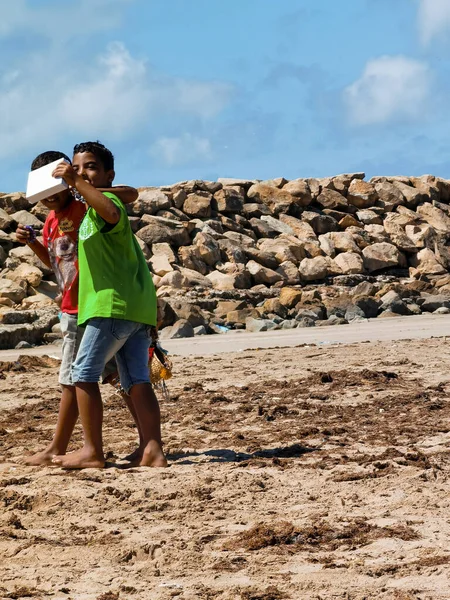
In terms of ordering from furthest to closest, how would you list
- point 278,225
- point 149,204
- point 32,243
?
→ point 278,225 < point 149,204 < point 32,243

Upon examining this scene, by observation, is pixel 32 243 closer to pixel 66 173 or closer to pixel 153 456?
pixel 66 173

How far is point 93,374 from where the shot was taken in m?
5.02

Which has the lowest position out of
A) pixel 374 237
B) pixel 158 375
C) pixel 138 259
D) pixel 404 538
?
pixel 404 538

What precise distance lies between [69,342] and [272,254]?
19098 mm

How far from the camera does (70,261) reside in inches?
206

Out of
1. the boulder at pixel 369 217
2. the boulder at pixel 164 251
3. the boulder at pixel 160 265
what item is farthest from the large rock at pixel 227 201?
the boulder at pixel 160 265

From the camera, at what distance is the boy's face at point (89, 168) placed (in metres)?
5.00

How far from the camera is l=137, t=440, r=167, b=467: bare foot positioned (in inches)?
199

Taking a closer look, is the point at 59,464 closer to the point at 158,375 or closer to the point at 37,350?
the point at 158,375

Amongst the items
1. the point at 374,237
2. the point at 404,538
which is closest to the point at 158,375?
the point at 404,538

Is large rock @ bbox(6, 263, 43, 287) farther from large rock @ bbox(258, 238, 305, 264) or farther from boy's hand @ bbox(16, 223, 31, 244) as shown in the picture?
boy's hand @ bbox(16, 223, 31, 244)

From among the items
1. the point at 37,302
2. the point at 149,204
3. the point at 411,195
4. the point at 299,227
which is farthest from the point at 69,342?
the point at 411,195

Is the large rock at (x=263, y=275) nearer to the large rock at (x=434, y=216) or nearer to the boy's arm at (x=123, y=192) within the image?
the large rock at (x=434, y=216)

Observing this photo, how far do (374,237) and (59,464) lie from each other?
2331 cm
